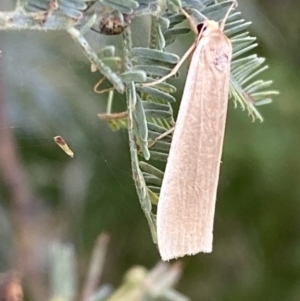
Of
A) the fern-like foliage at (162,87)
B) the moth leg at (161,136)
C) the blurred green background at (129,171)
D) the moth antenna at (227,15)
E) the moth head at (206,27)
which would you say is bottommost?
the blurred green background at (129,171)

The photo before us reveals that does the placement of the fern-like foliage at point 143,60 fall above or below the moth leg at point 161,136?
above

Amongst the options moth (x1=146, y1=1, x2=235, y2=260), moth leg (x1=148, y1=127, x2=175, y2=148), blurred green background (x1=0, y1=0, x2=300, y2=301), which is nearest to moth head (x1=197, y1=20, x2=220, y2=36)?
moth (x1=146, y1=1, x2=235, y2=260)

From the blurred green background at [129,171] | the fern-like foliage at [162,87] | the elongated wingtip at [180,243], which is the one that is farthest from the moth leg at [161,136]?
the blurred green background at [129,171]

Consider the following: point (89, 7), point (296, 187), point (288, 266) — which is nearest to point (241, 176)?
point (296, 187)

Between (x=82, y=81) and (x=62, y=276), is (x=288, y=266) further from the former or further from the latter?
(x=62, y=276)

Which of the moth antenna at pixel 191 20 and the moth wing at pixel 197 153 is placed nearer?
the moth antenna at pixel 191 20

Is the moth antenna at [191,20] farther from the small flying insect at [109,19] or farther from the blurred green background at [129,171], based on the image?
the blurred green background at [129,171]

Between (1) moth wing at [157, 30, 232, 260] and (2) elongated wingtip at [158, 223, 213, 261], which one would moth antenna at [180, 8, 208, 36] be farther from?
(2) elongated wingtip at [158, 223, 213, 261]
